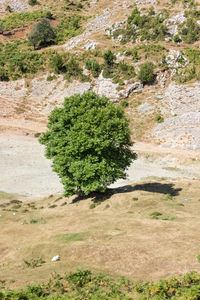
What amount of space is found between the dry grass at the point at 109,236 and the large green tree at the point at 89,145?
3937 millimetres

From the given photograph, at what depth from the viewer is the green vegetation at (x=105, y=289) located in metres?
13.3

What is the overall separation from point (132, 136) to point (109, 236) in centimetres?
4928

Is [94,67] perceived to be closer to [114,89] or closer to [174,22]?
[114,89]

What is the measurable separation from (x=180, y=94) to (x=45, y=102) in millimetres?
41055

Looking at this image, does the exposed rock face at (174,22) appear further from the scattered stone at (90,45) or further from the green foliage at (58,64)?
the green foliage at (58,64)

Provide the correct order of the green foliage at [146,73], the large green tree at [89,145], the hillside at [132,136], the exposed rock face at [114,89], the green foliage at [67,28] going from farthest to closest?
the green foliage at [67,28]
the exposed rock face at [114,89]
the green foliage at [146,73]
the large green tree at [89,145]
the hillside at [132,136]

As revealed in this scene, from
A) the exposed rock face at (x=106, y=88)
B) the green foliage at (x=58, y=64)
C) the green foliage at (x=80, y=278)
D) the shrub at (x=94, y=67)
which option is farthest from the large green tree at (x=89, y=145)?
the green foliage at (x=58, y=64)

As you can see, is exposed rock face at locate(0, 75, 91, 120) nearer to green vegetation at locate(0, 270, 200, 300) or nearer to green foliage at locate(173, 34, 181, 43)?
green foliage at locate(173, 34, 181, 43)

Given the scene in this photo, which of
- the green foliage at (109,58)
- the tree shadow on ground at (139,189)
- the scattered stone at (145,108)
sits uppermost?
the green foliage at (109,58)

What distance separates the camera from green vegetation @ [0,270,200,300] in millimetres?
13312

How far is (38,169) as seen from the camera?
60500 mm

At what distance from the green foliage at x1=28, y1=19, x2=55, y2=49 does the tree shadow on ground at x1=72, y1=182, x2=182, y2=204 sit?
296 ft

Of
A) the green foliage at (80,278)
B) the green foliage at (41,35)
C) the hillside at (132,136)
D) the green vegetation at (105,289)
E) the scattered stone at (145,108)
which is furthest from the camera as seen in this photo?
the green foliage at (41,35)

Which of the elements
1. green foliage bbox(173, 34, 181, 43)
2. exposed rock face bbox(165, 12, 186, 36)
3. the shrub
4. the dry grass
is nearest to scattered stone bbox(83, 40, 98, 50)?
the shrub
